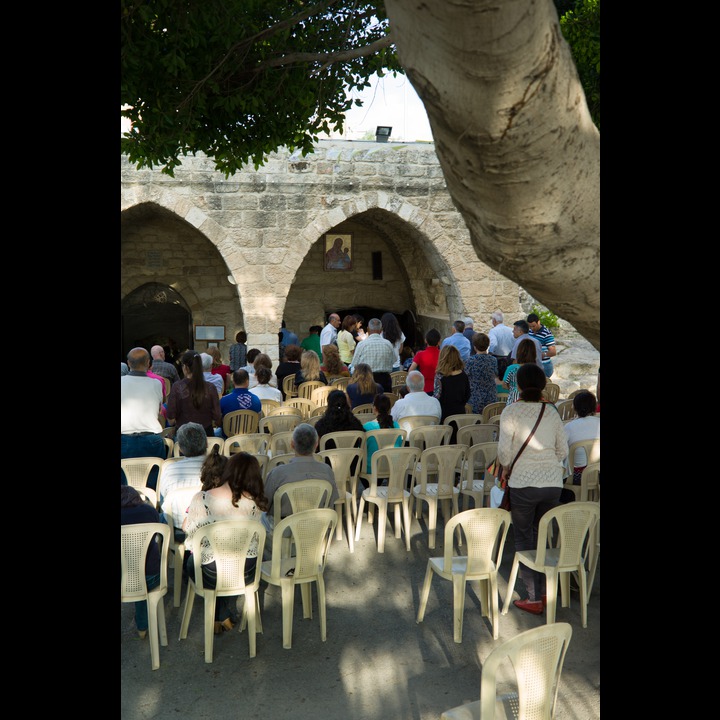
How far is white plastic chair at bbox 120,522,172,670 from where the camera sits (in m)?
4.09

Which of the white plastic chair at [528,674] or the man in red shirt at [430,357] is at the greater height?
the man in red shirt at [430,357]

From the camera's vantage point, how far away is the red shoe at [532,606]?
4.85 meters

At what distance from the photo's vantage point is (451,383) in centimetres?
760

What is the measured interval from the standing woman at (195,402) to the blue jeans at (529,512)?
123 inches

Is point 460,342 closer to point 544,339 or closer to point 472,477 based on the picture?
point 544,339

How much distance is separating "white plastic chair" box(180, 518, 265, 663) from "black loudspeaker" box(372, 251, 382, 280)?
12.9 m

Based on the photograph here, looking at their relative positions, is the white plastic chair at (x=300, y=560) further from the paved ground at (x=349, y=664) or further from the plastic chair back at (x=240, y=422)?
the plastic chair back at (x=240, y=422)

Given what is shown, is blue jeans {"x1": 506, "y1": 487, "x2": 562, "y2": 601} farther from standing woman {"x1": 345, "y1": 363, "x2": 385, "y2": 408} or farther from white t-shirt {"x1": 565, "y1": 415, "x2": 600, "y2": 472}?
standing woman {"x1": 345, "y1": 363, "x2": 385, "y2": 408}

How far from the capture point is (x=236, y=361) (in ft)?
37.9

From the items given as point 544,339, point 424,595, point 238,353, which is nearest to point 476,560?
point 424,595

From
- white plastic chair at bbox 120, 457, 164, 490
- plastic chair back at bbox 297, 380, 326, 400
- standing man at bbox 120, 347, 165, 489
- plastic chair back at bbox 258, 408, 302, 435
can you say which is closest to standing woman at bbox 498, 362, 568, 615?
white plastic chair at bbox 120, 457, 164, 490

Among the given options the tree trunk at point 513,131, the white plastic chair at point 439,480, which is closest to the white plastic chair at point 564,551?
the white plastic chair at point 439,480
